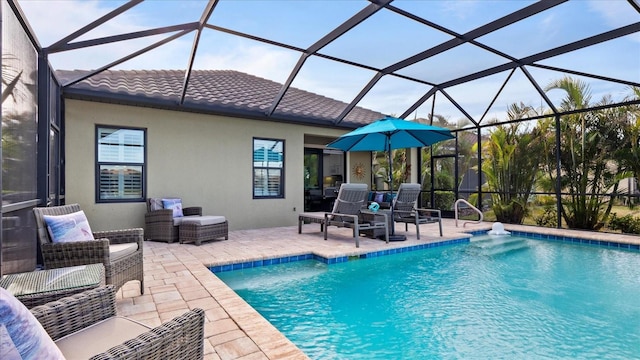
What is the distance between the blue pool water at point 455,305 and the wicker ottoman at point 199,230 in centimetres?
169

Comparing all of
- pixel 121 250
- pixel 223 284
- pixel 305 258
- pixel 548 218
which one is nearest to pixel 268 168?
pixel 305 258

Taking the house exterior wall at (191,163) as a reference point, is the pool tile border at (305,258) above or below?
below

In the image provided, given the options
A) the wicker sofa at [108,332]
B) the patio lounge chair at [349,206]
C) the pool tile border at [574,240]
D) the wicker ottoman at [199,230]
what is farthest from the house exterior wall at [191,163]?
the wicker sofa at [108,332]

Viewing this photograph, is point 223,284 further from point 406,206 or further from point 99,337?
point 406,206

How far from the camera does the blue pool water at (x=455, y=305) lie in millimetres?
2947

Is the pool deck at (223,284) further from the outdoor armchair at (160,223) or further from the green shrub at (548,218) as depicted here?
the green shrub at (548,218)

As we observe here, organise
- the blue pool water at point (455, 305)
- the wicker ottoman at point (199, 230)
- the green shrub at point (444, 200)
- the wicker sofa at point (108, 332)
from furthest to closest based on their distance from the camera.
Answer: the green shrub at point (444, 200) → the wicker ottoman at point (199, 230) → the blue pool water at point (455, 305) → the wicker sofa at point (108, 332)

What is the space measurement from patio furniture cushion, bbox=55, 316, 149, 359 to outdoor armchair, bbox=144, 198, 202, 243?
16.6ft

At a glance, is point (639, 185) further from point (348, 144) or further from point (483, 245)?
point (348, 144)

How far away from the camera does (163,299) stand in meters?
3.54

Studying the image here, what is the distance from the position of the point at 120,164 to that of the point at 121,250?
471 centimetres

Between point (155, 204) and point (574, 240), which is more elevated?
point (155, 204)

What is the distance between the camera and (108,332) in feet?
6.05

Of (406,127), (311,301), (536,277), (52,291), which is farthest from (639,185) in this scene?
(52,291)
